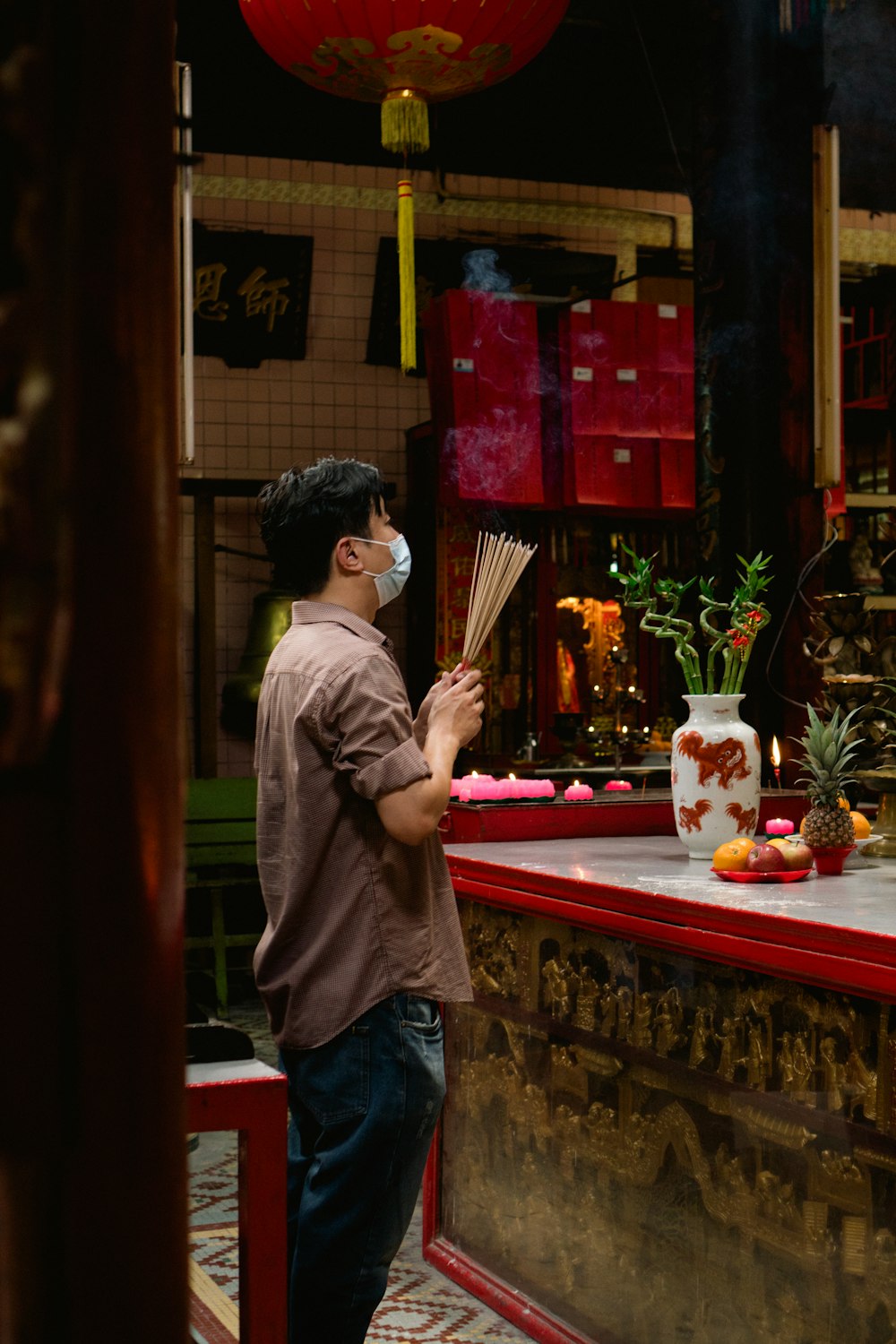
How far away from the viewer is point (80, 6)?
289 mm

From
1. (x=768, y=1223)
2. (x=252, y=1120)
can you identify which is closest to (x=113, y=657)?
(x=252, y=1120)

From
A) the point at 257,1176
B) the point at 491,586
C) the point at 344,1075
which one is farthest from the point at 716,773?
the point at 257,1176

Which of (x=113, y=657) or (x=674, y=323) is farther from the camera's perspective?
(x=674, y=323)

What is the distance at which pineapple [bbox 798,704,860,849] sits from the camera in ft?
9.05

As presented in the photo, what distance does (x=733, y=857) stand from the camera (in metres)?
2.70

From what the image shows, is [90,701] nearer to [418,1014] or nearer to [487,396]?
[418,1014]

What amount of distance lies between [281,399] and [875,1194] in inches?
258

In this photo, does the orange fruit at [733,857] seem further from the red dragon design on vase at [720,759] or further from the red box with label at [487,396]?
the red box with label at [487,396]

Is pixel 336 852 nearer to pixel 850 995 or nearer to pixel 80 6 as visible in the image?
pixel 850 995

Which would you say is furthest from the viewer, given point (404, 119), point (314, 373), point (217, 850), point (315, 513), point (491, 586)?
point (314, 373)

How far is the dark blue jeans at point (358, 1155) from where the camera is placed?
83.0 inches

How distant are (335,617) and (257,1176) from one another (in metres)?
0.84

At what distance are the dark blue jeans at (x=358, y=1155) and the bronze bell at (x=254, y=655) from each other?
535 cm

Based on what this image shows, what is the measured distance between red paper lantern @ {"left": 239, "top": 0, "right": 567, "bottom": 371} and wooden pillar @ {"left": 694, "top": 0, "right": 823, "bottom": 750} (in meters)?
1.33
